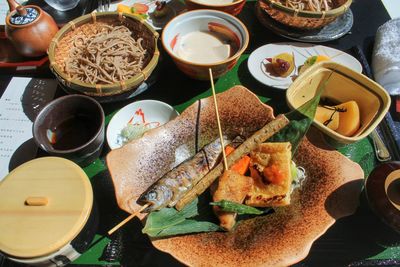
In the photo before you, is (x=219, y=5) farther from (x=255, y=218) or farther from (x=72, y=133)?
(x=255, y=218)

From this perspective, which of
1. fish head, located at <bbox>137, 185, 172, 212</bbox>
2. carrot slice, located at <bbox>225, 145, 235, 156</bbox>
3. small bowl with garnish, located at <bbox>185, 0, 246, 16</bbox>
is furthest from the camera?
small bowl with garnish, located at <bbox>185, 0, 246, 16</bbox>

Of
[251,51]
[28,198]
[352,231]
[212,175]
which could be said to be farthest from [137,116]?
[352,231]

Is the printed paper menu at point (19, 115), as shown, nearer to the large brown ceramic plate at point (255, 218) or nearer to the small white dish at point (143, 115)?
the small white dish at point (143, 115)

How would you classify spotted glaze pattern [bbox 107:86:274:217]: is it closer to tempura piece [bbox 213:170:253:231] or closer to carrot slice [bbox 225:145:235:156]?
carrot slice [bbox 225:145:235:156]

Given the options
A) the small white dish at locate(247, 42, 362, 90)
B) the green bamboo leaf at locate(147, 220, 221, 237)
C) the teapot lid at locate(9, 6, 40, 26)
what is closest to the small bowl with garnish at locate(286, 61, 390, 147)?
the small white dish at locate(247, 42, 362, 90)

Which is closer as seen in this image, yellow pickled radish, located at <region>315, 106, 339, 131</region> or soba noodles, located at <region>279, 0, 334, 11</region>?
yellow pickled radish, located at <region>315, 106, 339, 131</region>

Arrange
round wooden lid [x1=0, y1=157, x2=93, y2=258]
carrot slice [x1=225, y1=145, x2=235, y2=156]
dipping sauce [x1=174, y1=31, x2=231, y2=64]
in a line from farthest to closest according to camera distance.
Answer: dipping sauce [x1=174, y1=31, x2=231, y2=64] → carrot slice [x1=225, y1=145, x2=235, y2=156] → round wooden lid [x1=0, y1=157, x2=93, y2=258]

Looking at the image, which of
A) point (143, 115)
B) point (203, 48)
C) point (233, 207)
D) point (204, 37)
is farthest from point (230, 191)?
point (204, 37)
